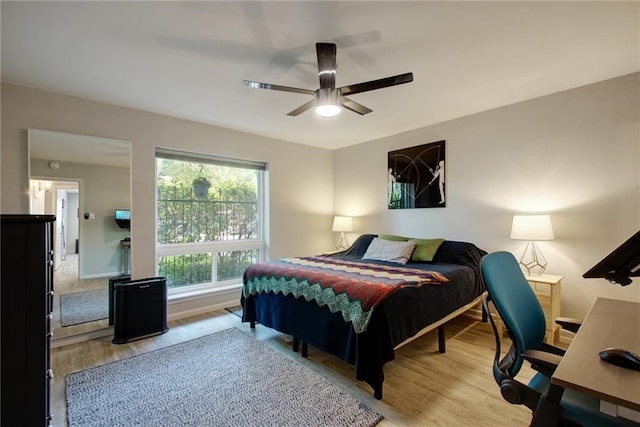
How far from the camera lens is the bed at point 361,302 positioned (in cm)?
196

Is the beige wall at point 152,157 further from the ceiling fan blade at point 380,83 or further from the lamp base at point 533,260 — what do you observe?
the lamp base at point 533,260

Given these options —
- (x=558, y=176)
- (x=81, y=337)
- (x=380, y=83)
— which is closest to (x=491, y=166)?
(x=558, y=176)

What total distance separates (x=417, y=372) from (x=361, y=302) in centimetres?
84

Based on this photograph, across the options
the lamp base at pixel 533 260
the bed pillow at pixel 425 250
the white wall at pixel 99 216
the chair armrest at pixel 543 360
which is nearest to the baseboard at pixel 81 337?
the white wall at pixel 99 216

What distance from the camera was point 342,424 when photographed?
1706 mm

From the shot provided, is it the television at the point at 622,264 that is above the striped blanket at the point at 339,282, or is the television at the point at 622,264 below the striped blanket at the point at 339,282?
above

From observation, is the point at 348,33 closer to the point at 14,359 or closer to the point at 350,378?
the point at 14,359

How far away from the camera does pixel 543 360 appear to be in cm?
114

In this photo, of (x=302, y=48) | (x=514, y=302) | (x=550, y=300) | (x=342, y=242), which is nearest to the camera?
(x=514, y=302)

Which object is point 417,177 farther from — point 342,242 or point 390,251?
point 342,242

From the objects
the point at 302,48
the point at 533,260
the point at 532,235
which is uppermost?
the point at 302,48

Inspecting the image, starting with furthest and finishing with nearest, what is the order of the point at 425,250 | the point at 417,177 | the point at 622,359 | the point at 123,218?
the point at 417,177 → the point at 425,250 → the point at 123,218 → the point at 622,359

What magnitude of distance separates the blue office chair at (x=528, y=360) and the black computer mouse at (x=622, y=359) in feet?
0.60

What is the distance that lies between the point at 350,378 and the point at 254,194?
301 centimetres
